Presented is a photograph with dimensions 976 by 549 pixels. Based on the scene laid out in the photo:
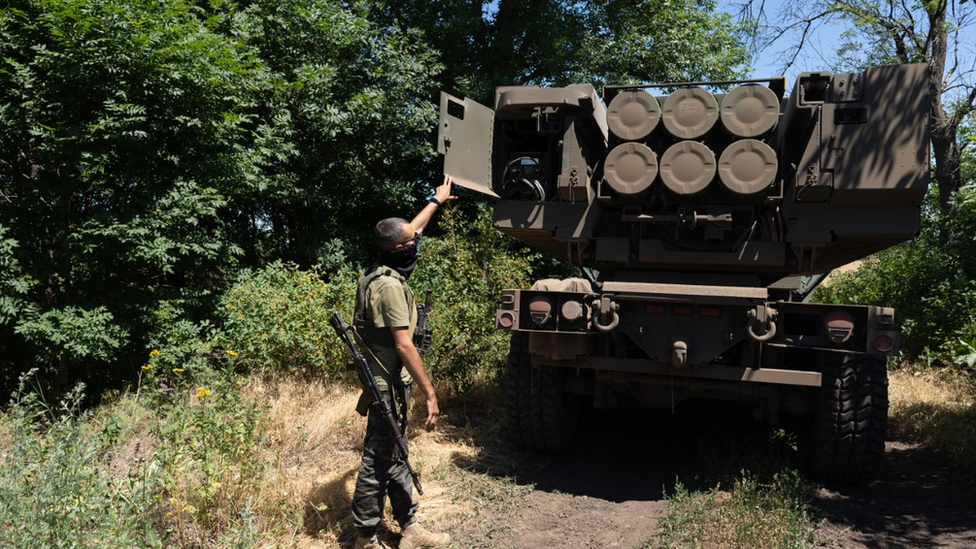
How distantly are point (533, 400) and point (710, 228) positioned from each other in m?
1.80

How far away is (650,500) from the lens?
4.61 metres

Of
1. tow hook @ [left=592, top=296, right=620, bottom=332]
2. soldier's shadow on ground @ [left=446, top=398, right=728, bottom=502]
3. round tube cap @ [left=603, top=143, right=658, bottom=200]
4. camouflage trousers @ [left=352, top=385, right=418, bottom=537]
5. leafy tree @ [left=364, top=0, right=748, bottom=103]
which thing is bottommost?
soldier's shadow on ground @ [left=446, top=398, right=728, bottom=502]

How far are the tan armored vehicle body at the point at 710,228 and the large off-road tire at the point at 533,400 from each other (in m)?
0.02

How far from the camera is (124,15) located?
22.6ft

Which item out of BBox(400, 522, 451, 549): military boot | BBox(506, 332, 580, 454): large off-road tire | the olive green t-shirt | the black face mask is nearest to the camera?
the olive green t-shirt

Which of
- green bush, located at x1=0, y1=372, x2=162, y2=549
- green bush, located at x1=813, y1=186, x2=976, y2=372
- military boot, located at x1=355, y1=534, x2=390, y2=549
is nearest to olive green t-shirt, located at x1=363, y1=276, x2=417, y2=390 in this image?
military boot, located at x1=355, y1=534, x2=390, y2=549

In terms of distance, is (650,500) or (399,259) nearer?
(399,259)

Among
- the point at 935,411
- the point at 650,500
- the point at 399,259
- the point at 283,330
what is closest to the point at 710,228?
the point at 650,500

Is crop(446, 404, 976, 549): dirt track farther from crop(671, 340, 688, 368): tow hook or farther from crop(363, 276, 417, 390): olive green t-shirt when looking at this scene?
crop(363, 276, 417, 390): olive green t-shirt

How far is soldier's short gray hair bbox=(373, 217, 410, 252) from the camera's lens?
3742 millimetres

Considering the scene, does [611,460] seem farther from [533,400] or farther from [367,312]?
[367,312]

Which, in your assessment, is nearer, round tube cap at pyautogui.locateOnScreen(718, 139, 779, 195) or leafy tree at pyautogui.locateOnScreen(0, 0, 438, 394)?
round tube cap at pyautogui.locateOnScreen(718, 139, 779, 195)

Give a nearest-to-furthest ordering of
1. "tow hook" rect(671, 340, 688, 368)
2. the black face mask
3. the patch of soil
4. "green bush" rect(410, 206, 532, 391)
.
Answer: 1. the black face mask
2. the patch of soil
3. "tow hook" rect(671, 340, 688, 368)
4. "green bush" rect(410, 206, 532, 391)

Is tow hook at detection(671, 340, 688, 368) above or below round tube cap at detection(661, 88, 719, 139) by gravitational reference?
below
